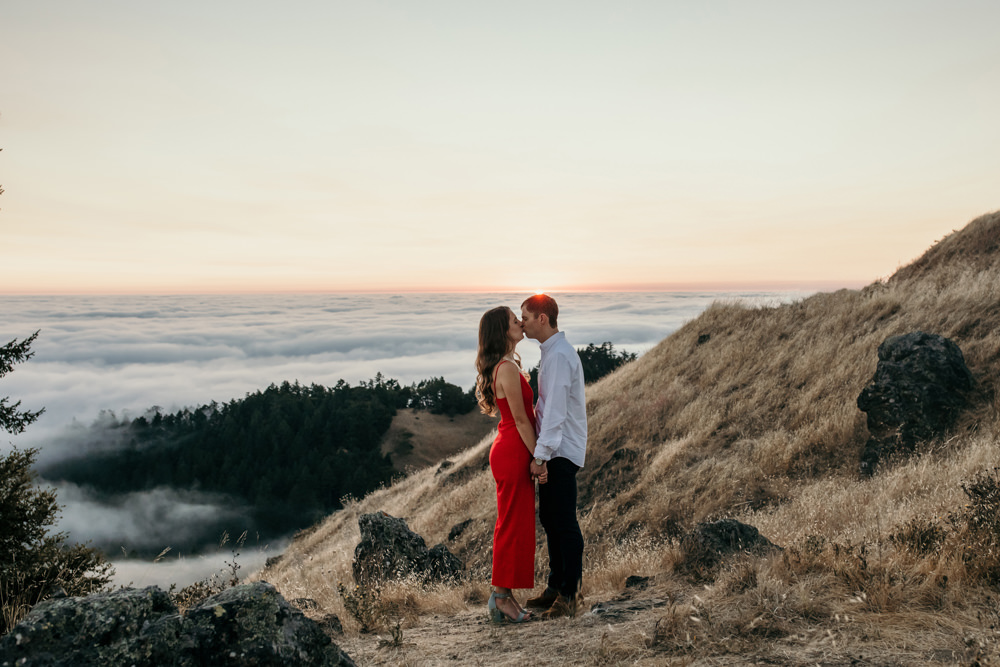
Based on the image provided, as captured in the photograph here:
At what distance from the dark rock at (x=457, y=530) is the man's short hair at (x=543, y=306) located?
8932 mm

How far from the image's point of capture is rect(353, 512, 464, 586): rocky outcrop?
22.9 feet

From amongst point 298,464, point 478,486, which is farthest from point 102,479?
point 478,486

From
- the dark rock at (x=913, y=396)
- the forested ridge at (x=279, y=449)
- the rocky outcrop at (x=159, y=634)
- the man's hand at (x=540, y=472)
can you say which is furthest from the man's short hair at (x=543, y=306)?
the forested ridge at (x=279, y=449)

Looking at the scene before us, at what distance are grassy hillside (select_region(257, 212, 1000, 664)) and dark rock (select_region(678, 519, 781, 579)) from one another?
0.57 ft

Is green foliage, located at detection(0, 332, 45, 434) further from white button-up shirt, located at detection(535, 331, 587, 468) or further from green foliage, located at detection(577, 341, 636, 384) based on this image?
green foliage, located at detection(577, 341, 636, 384)

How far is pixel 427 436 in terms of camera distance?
212 ft

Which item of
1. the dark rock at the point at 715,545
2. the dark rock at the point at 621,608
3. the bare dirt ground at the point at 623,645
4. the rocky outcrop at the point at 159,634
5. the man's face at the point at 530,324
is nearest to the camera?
the rocky outcrop at the point at 159,634

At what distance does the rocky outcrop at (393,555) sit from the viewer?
6.98 m

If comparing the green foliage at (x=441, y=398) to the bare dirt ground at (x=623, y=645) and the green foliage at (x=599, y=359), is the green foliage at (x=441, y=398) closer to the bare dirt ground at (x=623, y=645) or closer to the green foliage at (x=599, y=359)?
the green foliage at (x=599, y=359)

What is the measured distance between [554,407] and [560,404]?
5cm

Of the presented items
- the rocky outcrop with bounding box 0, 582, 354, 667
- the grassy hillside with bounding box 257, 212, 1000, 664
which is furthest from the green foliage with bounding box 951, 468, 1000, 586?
the rocky outcrop with bounding box 0, 582, 354, 667

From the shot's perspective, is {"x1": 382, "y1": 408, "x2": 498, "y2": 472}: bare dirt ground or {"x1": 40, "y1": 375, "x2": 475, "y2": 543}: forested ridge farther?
{"x1": 382, "y1": 408, "x2": 498, "y2": 472}: bare dirt ground

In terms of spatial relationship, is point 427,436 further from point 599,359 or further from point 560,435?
point 560,435

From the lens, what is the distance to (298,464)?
61.4 meters
